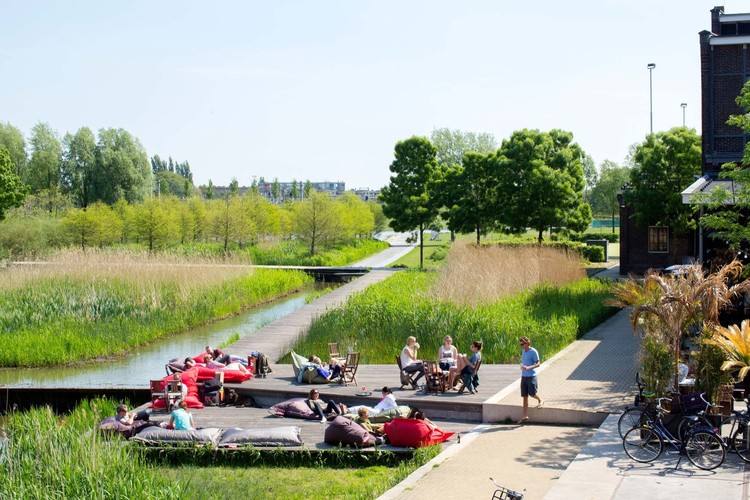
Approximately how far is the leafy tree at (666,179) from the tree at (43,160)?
53.1 metres

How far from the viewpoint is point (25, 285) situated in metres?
33.8

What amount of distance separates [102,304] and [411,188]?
27.9 m

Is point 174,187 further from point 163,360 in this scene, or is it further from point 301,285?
point 163,360

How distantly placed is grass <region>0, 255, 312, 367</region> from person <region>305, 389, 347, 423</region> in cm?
1154

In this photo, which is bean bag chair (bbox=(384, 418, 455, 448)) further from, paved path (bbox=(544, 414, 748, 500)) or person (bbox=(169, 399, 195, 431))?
person (bbox=(169, 399, 195, 431))

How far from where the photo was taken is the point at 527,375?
16734 mm

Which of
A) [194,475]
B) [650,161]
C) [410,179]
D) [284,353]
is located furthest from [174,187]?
[194,475]

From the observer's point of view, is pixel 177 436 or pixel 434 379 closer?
pixel 177 436

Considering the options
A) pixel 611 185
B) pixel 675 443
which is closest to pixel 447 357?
pixel 675 443

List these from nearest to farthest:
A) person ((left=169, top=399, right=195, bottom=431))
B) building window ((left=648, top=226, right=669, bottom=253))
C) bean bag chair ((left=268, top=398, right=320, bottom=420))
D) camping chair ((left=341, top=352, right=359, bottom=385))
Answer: person ((left=169, top=399, right=195, bottom=431)) < bean bag chair ((left=268, top=398, right=320, bottom=420)) < camping chair ((left=341, top=352, right=359, bottom=385)) < building window ((left=648, top=226, right=669, bottom=253))

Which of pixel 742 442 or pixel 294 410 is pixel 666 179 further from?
pixel 742 442

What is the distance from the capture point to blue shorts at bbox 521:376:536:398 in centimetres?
1680

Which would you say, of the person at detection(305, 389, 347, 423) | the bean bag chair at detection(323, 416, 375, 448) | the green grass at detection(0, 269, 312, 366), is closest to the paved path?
the bean bag chair at detection(323, 416, 375, 448)

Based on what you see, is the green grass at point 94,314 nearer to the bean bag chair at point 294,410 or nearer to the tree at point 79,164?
the bean bag chair at point 294,410
